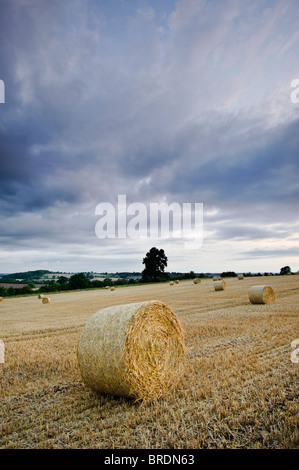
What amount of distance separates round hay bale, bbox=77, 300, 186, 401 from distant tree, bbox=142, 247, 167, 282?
67800 millimetres

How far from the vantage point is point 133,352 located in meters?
4.93

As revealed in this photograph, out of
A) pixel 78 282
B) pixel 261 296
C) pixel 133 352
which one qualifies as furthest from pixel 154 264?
pixel 133 352

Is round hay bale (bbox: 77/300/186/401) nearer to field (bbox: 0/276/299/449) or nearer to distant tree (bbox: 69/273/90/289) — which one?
field (bbox: 0/276/299/449)

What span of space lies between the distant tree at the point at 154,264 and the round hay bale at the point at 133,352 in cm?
6780

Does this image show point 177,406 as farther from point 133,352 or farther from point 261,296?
point 261,296

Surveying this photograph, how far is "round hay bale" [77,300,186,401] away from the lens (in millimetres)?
4727

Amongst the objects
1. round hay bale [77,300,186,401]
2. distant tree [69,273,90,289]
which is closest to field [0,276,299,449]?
round hay bale [77,300,186,401]

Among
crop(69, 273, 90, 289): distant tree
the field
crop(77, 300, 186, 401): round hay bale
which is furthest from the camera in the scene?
crop(69, 273, 90, 289): distant tree

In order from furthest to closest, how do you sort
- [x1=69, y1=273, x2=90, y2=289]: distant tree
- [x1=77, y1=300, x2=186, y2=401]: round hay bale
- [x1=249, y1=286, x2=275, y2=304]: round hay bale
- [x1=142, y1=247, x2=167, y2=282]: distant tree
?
[x1=142, y1=247, x2=167, y2=282]: distant tree
[x1=69, y1=273, x2=90, y2=289]: distant tree
[x1=249, y1=286, x2=275, y2=304]: round hay bale
[x1=77, y1=300, x2=186, y2=401]: round hay bale

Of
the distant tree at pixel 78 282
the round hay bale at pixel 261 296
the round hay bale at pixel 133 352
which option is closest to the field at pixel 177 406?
the round hay bale at pixel 133 352

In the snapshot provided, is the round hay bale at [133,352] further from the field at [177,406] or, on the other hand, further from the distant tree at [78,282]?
the distant tree at [78,282]

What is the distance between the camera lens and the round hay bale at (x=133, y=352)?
4.73 metres

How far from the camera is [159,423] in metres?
3.80
